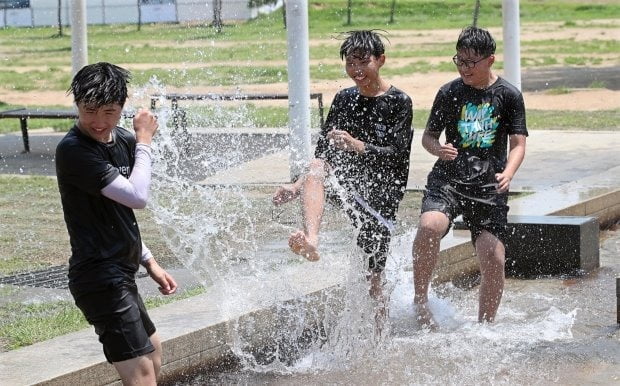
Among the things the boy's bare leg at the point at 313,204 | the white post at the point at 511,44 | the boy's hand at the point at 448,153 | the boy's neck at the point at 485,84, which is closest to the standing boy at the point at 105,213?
the boy's bare leg at the point at 313,204

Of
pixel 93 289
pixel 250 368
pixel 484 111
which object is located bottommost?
pixel 250 368

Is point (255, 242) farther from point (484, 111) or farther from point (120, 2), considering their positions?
point (120, 2)

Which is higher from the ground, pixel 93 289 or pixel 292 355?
pixel 93 289

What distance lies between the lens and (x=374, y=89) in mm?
6109

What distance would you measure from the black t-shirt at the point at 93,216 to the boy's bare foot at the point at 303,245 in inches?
49.6

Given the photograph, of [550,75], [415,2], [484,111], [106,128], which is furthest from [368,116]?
[415,2]

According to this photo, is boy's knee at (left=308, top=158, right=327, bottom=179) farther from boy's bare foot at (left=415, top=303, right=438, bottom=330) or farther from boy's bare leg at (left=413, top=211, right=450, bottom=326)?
boy's bare foot at (left=415, top=303, right=438, bottom=330)

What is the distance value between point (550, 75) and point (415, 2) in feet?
107

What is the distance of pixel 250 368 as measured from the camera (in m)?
6.03

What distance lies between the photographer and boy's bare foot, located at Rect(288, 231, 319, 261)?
5.56 metres

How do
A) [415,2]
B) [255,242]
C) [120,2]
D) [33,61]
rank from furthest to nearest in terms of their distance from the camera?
[415,2] < [120,2] < [33,61] < [255,242]

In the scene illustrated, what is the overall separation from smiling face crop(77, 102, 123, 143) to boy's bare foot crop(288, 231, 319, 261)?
1.44 m

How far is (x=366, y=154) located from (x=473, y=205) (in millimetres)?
735

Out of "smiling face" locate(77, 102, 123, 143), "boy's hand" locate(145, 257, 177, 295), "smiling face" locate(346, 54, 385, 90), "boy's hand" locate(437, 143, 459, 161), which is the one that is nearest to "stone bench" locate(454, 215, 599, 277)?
"boy's hand" locate(437, 143, 459, 161)
